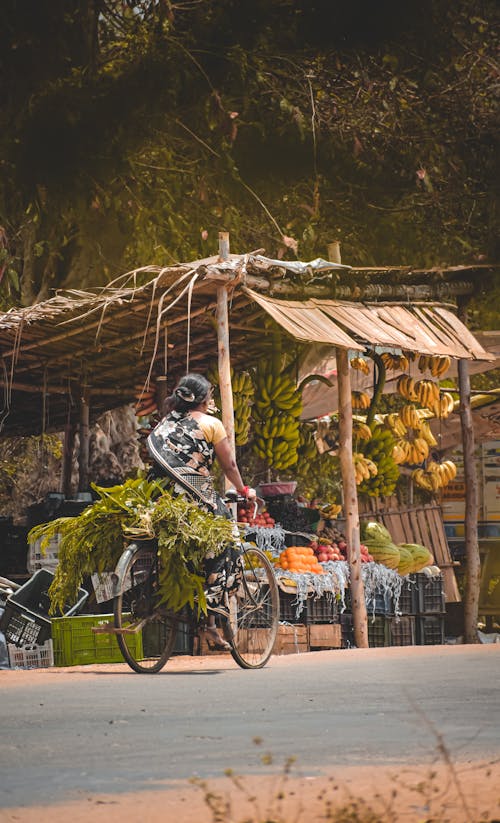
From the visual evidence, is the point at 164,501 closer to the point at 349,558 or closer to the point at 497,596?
the point at 349,558

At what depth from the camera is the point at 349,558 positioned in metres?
11.4

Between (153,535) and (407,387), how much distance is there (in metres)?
5.75

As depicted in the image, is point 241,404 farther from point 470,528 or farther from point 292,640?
point 470,528

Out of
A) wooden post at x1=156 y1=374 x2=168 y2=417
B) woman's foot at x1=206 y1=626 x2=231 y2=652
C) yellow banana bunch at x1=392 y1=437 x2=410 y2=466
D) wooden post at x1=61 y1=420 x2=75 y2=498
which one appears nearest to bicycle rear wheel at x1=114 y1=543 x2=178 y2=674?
woman's foot at x1=206 y1=626 x2=231 y2=652

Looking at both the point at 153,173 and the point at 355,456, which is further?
the point at 153,173

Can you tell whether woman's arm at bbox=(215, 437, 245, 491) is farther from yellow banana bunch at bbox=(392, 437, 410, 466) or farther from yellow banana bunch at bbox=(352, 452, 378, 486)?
yellow banana bunch at bbox=(392, 437, 410, 466)

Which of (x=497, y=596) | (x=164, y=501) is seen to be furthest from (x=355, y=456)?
(x=164, y=501)

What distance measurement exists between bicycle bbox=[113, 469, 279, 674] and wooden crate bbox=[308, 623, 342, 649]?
181cm

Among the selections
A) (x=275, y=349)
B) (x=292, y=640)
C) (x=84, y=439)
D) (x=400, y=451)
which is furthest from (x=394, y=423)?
(x=292, y=640)

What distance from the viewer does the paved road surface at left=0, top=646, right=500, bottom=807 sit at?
4207 millimetres

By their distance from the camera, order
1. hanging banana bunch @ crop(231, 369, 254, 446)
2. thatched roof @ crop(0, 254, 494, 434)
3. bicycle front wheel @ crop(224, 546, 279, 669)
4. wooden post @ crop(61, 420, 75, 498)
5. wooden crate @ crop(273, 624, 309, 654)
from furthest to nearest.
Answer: wooden post @ crop(61, 420, 75, 498) → hanging banana bunch @ crop(231, 369, 254, 446) → wooden crate @ crop(273, 624, 309, 654) → thatched roof @ crop(0, 254, 494, 434) → bicycle front wheel @ crop(224, 546, 279, 669)

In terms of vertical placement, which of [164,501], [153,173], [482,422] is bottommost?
[164,501]

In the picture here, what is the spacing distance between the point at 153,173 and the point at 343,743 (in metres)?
11.0

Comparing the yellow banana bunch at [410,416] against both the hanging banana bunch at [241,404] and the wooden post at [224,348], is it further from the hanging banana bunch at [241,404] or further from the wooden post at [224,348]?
the wooden post at [224,348]
